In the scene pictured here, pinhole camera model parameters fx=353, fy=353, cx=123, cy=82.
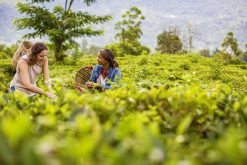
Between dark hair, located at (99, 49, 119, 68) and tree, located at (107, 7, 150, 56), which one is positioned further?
tree, located at (107, 7, 150, 56)

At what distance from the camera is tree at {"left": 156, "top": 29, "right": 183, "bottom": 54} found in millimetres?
48688

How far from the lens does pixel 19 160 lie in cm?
115

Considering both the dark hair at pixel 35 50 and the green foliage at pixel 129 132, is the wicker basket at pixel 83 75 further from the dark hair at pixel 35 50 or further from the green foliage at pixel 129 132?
the green foliage at pixel 129 132

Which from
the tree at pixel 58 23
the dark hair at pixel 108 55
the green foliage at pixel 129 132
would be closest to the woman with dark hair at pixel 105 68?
the dark hair at pixel 108 55

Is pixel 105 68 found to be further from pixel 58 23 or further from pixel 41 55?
pixel 58 23

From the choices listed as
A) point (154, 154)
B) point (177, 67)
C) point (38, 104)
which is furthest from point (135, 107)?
point (177, 67)

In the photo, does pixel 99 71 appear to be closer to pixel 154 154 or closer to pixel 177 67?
pixel 154 154

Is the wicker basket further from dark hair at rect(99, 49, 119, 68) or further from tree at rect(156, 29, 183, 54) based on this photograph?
tree at rect(156, 29, 183, 54)

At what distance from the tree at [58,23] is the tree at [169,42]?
2840cm

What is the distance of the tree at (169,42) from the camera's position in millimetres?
48688

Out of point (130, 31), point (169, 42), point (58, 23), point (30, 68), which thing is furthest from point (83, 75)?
point (169, 42)

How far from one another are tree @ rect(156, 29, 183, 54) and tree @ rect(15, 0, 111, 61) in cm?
2840

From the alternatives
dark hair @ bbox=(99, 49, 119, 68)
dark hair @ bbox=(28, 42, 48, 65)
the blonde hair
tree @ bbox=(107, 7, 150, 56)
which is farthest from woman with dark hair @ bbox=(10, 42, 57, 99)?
tree @ bbox=(107, 7, 150, 56)

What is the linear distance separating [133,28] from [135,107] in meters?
37.6
